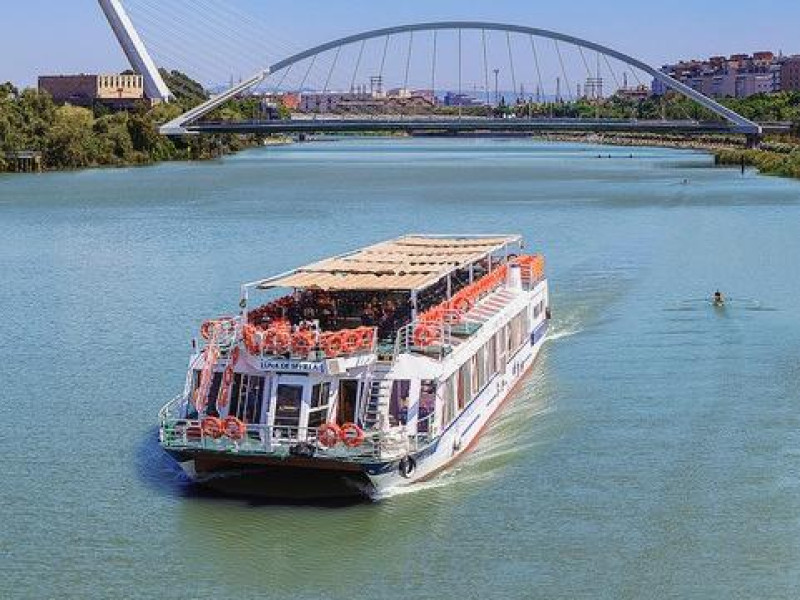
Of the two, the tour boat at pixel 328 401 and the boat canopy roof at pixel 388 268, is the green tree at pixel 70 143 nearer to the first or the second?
the boat canopy roof at pixel 388 268

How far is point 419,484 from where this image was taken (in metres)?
14.2

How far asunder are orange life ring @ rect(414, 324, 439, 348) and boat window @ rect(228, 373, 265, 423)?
5.48 ft

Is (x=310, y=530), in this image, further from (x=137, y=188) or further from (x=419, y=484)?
(x=137, y=188)

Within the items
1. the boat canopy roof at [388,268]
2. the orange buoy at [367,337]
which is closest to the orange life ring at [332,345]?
the orange buoy at [367,337]

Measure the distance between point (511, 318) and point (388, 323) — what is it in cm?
333

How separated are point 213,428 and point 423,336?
241 centimetres

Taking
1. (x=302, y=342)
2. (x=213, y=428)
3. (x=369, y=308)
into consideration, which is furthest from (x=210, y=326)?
(x=369, y=308)

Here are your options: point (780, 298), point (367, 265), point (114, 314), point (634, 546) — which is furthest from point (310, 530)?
point (780, 298)

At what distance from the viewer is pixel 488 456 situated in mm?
15672

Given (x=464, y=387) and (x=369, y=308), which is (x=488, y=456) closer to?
(x=464, y=387)

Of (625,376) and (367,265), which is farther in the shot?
(625,376)

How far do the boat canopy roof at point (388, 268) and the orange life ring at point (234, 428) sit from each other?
2391 mm

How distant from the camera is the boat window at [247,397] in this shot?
14031 mm

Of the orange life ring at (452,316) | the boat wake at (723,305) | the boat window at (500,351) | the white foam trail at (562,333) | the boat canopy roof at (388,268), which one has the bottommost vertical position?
the boat wake at (723,305)
